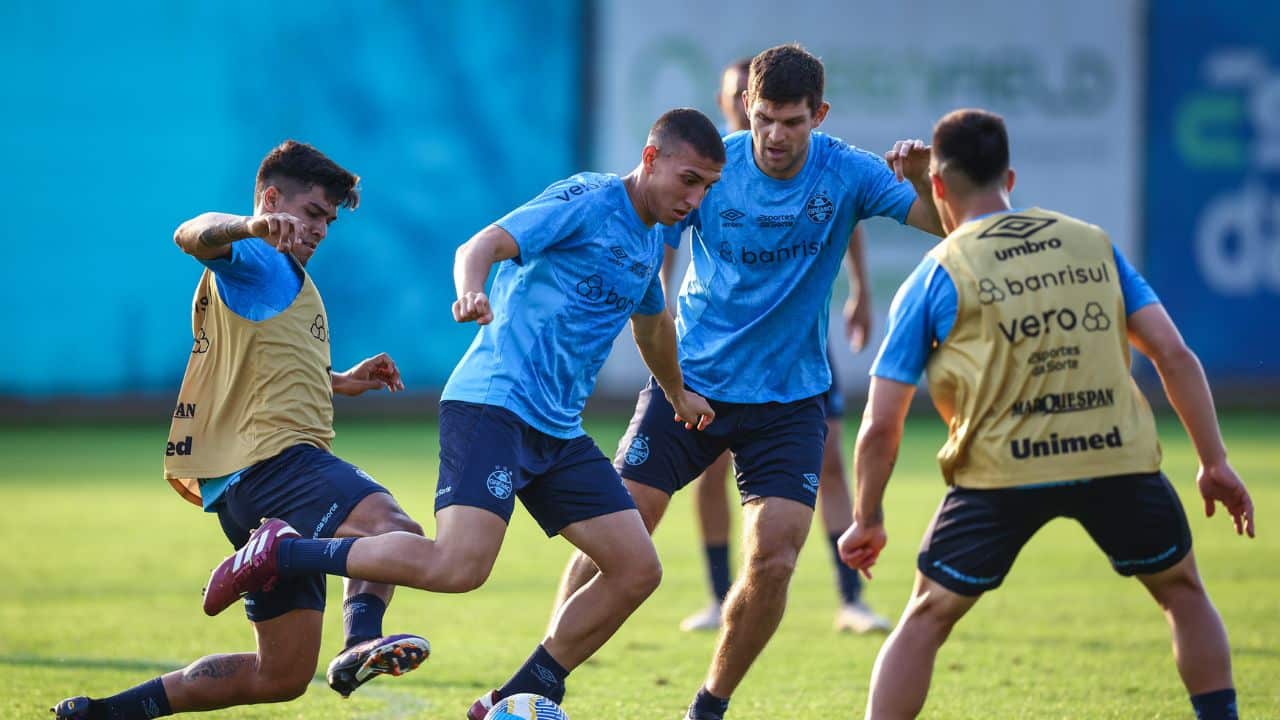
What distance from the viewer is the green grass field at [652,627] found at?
636cm

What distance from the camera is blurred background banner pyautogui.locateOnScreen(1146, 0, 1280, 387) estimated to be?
74.9 feet

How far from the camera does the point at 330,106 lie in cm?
2095

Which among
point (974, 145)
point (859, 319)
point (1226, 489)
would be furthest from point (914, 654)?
point (859, 319)

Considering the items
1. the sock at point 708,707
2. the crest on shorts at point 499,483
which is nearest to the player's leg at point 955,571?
the sock at point 708,707

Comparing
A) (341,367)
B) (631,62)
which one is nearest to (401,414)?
(341,367)

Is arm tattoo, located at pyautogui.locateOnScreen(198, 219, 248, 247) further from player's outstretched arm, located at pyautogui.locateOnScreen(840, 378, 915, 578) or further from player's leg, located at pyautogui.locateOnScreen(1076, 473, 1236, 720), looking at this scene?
player's leg, located at pyautogui.locateOnScreen(1076, 473, 1236, 720)

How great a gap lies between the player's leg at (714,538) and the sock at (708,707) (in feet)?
8.45

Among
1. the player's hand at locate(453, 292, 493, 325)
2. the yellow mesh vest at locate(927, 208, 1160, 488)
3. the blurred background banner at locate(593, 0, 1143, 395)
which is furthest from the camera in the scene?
the blurred background banner at locate(593, 0, 1143, 395)

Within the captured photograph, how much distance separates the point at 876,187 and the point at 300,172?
7.29 feet

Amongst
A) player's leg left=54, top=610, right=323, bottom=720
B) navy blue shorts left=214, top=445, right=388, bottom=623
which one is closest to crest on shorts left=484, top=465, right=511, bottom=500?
navy blue shorts left=214, top=445, right=388, bottom=623

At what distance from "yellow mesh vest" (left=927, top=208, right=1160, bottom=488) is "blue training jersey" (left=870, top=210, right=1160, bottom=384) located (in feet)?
0.12

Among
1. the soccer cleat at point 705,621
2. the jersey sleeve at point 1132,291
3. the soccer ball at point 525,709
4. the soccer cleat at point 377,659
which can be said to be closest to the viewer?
the jersey sleeve at point 1132,291

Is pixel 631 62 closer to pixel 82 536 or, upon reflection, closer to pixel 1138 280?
pixel 82 536

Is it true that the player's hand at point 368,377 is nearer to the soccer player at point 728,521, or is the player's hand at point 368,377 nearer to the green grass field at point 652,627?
the green grass field at point 652,627
